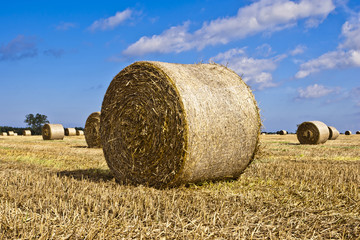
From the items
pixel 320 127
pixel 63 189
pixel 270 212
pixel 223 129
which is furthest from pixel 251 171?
pixel 320 127

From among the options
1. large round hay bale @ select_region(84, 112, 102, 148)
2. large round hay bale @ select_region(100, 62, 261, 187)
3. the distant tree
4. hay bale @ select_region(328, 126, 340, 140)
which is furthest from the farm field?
the distant tree

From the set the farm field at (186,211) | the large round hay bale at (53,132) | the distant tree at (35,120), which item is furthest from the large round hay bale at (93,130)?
the distant tree at (35,120)

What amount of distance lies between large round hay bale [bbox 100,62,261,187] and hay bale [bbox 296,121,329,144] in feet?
43.7

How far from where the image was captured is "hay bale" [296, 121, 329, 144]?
60.5 ft

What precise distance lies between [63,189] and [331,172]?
5.41 meters

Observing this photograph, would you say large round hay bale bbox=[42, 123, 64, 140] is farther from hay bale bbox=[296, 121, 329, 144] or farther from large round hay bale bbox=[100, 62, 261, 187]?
large round hay bale bbox=[100, 62, 261, 187]

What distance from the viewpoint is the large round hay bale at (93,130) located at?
15625mm

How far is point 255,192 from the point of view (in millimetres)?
5215

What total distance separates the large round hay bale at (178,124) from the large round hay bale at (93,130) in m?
9.04

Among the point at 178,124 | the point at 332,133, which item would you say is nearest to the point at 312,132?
the point at 332,133

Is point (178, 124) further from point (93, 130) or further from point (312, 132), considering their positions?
point (312, 132)

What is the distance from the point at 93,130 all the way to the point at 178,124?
11.2m

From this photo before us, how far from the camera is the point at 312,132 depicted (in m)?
18.7

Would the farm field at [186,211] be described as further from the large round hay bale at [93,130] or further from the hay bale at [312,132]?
the hay bale at [312,132]
